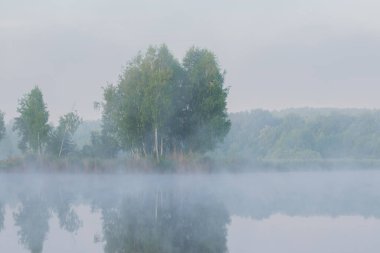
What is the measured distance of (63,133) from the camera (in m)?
44.0

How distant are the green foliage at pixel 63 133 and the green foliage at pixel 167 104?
79.5 inches

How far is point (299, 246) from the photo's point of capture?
33.8 feet

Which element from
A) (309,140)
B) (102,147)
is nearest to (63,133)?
(102,147)

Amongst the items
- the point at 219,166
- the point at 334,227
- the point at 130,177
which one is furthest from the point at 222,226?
the point at 219,166

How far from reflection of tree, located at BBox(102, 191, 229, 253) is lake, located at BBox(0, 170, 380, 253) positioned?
0.01 meters

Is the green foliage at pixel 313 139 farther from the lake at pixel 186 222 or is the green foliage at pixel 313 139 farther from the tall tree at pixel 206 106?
the lake at pixel 186 222

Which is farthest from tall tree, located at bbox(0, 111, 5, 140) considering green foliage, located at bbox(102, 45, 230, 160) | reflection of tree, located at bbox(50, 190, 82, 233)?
reflection of tree, located at bbox(50, 190, 82, 233)

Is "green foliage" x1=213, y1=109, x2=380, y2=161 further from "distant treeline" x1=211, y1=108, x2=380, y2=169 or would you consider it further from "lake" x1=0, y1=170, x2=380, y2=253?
"lake" x1=0, y1=170, x2=380, y2=253

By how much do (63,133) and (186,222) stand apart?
3182 centimetres

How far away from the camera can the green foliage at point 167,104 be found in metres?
40.1

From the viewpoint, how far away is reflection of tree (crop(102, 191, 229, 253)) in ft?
33.2

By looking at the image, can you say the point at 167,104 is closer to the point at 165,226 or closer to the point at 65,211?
the point at 65,211

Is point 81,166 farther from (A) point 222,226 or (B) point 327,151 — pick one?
(B) point 327,151

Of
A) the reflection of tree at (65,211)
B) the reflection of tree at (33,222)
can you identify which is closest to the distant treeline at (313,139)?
the reflection of tree at (65,211)
